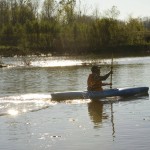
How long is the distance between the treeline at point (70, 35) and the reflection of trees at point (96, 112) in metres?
60.5

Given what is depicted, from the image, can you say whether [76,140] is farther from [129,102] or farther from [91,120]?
[129,102]

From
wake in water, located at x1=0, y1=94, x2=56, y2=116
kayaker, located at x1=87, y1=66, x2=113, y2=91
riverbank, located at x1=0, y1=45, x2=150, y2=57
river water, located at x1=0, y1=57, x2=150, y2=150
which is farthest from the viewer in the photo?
riverbank, located at x1=0, y1=45, x2=150, y2=57

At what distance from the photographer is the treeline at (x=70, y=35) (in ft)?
276

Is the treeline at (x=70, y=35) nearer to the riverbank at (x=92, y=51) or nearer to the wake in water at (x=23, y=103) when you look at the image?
the riverbank at (x=92, y=51)

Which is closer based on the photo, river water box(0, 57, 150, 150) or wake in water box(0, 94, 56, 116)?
river water box(0, 57, 150, 150)

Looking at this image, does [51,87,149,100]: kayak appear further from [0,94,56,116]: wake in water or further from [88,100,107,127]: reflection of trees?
[0,94,56,116]: wake in water

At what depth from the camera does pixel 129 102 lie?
2095 centimetres

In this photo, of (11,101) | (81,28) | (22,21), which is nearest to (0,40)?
(22,21)

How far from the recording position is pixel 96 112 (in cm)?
1880

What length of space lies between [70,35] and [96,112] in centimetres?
6970

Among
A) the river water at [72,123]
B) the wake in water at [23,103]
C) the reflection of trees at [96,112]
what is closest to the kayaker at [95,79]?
the river water at [72,123]

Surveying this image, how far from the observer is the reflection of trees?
16688 mm

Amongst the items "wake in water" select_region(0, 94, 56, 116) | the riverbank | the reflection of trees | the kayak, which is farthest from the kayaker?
the riverbank

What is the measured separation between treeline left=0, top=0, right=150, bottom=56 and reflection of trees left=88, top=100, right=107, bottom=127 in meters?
60.5
